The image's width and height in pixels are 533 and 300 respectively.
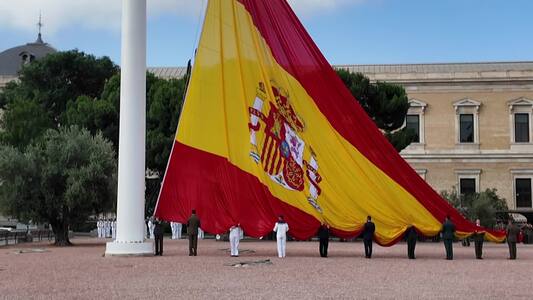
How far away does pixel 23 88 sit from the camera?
50.5 meters

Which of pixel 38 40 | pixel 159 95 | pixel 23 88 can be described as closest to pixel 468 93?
pixel 159 95

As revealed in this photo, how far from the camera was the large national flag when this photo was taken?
18.8 meters

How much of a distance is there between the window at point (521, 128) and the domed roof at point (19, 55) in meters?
41.3

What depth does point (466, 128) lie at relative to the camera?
2152 inches

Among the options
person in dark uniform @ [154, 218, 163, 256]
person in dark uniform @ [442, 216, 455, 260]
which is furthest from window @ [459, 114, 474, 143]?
person in dark uniform @ [154, 218, 163, 256]

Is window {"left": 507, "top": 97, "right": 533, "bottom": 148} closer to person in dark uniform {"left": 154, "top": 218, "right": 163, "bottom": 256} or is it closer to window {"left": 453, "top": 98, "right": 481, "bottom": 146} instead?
window {"left": 453, "top": 98, "right": 481, "bottom": 146}

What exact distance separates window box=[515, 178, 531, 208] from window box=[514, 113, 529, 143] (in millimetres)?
3028

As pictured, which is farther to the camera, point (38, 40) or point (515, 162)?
point (38, 40)

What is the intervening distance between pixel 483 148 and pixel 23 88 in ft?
112

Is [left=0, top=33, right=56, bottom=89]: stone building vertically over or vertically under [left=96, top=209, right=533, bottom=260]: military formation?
over

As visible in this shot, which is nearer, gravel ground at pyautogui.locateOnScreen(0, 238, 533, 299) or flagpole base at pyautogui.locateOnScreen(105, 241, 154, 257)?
gravel ground at pyautogui.locateOnScreen(0, 238, 533, 299)

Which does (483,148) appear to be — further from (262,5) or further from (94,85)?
(262,5)

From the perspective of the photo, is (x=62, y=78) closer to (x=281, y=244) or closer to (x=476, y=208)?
(x=476, y=208)

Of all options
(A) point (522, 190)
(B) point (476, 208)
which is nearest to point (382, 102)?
(B) point (476, 208)
